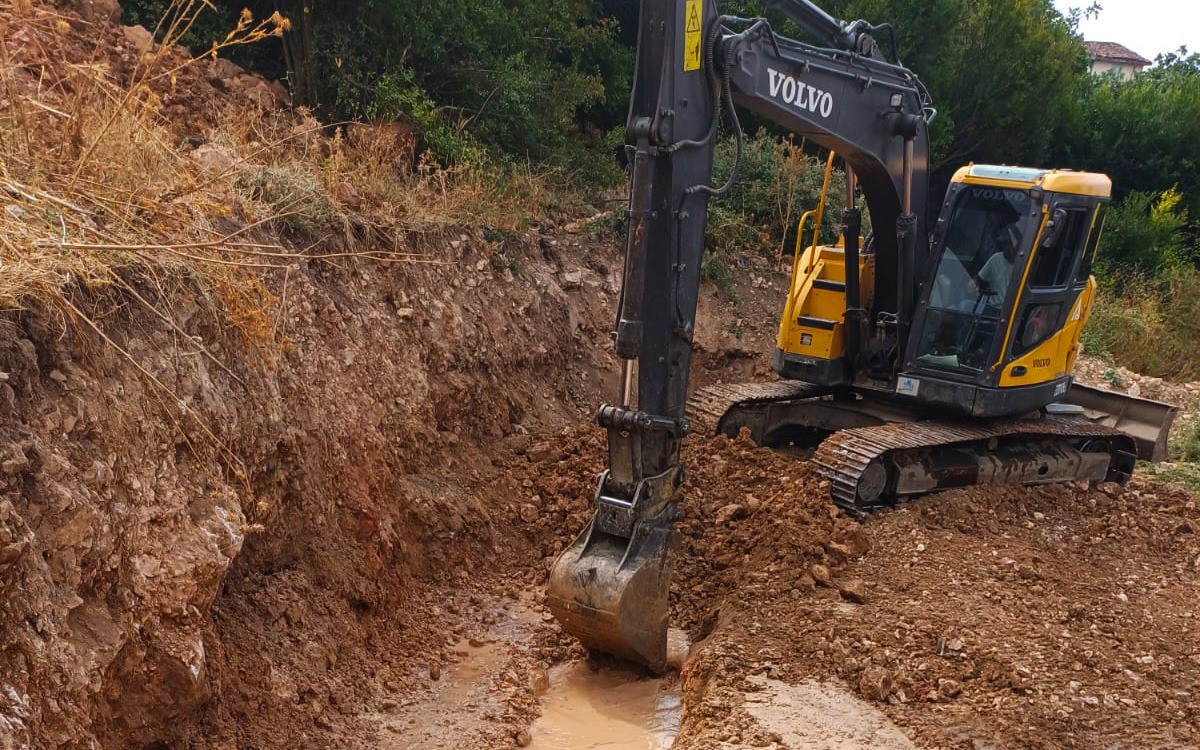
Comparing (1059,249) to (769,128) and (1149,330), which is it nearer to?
(1149,330)

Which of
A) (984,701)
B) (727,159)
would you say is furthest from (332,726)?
(727,159)

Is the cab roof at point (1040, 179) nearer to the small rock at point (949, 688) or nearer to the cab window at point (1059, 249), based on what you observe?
the cab window at point (1059, 249)

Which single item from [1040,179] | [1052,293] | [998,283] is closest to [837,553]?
[998,283]

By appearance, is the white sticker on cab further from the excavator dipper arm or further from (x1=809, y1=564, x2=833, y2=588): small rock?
the excavator dipper arm

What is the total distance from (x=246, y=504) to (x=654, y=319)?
2164mm

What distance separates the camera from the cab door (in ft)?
23.6

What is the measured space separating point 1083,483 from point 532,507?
431cm

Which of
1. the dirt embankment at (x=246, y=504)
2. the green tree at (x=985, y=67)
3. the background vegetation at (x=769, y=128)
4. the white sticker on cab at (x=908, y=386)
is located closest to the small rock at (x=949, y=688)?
the dirt embankment at (x=246, y=504)

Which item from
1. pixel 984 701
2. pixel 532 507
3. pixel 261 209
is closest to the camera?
pixel 984 701

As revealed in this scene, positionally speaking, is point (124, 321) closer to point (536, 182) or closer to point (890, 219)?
point (890, 219)

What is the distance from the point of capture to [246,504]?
517 cm

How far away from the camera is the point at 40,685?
3.60 meters

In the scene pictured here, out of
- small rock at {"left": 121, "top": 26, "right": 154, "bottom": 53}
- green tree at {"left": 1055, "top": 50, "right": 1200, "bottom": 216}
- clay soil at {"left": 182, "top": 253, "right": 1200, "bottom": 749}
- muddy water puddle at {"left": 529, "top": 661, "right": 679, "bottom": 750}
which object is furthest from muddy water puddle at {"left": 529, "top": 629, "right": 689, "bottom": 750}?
green tree at {"left": 1055, "top": 50, "right": 1200, "bottom": 216}

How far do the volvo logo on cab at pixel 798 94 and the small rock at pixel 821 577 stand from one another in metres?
2.62
